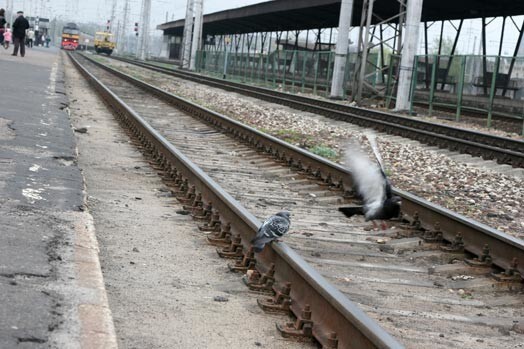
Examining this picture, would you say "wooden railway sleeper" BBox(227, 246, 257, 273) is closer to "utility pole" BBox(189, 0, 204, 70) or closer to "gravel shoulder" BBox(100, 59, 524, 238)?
"gravel shoulder" BBox(100, 59, 524, 238)

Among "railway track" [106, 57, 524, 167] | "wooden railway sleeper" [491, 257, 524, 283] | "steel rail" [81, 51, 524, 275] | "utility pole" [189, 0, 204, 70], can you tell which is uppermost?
"utility pole" [189, 0, 204, 70]

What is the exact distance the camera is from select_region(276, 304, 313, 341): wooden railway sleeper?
427cm

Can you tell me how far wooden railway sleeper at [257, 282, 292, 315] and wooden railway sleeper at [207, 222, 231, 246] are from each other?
4.75 feet

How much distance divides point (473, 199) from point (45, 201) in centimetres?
519

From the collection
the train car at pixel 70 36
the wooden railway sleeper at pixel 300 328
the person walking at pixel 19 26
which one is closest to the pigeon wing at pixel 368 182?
the wooden railway sleeper at pixel 300 328

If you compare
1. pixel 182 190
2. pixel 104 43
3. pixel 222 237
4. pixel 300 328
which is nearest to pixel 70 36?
pixel 104 43

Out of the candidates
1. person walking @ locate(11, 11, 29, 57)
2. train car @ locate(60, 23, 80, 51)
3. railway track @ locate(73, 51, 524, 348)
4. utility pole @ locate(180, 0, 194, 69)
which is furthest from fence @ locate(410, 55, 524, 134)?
train car @ locate(60, 23, 80, 51)

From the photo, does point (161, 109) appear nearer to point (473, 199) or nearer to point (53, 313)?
point (473, 199)

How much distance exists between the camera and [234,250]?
603cm

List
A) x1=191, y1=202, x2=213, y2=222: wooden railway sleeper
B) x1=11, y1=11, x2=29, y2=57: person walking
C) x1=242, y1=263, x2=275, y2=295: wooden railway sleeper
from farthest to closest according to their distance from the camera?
x1=11, y1=11, x2=29, y2=57: person walking → x1=191, y1=202, x2=213, y2=222: wooden railway sleeper → x1=242, y1=263, x2=275, y2=295: wooden railway sleeper

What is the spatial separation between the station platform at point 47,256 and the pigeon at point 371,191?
2.22m

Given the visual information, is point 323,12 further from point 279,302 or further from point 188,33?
point 279,302

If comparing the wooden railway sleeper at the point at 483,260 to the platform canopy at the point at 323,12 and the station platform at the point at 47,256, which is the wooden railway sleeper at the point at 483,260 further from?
the platform canopy at the point at 323,12

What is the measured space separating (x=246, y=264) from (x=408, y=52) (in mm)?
21990
